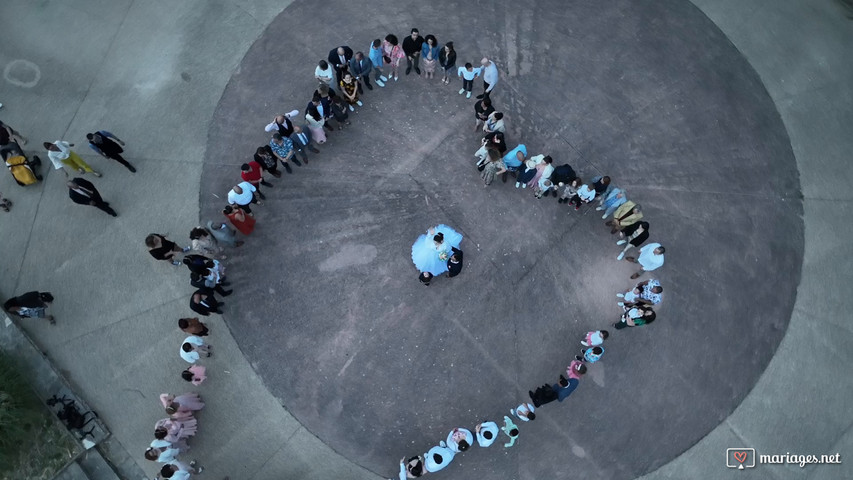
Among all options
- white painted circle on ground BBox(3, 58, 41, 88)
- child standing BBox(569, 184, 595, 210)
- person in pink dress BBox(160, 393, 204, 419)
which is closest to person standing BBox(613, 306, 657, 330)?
child standing BBox(569, 184, 595, 210)

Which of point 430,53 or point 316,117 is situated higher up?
point 316,117

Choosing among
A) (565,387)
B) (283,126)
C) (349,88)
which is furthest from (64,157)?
(565,387)

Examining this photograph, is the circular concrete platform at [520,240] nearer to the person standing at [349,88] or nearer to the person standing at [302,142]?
the person standing at [302,142]

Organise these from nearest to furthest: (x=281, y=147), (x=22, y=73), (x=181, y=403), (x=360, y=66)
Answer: (x=181, y=403)
(x=281, y=147)
(x=360, y=66)
(x=22, y=73)

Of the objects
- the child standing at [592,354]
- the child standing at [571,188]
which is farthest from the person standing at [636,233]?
the child standing at [592,354]

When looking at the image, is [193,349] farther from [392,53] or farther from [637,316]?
[637,316]

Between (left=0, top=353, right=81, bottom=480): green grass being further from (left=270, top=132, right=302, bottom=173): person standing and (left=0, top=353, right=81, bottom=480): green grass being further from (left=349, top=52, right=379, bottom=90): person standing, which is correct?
(left=349, top=52, right=379, bottom=90): person standing

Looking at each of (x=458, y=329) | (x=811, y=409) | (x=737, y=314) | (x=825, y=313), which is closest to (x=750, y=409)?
(x=811, y=409)
